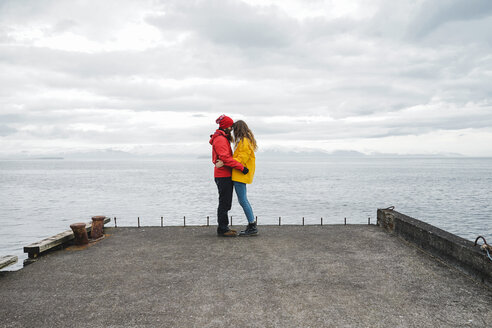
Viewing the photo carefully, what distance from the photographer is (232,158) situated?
18.1 feet

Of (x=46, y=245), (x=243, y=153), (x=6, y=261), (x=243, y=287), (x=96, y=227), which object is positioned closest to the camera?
(x=243, y=287)

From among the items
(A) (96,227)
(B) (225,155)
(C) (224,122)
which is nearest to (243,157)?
(B) (225,155)

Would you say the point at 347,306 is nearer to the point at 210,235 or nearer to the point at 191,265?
the point at 191,265

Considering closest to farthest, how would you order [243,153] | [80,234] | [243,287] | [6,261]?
1. [243,287]
2. [6,261]
3. [80,234]
4. [243,153]

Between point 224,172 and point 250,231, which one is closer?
point 224,172

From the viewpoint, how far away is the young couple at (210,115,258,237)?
5.60m

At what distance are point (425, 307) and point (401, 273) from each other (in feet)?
2.83

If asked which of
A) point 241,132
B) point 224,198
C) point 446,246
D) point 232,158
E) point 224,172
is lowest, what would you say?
point 446,246

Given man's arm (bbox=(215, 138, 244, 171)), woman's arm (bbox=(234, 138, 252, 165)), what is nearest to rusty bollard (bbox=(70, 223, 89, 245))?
man's arm (bbox=(215, 138, 244, 171))

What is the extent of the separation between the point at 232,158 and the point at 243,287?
8.01 ft

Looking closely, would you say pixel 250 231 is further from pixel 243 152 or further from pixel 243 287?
pixel 243 287

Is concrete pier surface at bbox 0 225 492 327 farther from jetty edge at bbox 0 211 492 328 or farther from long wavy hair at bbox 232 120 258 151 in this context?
long wavy hair at bbox 232 120 258 151

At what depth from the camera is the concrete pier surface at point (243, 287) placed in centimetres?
291

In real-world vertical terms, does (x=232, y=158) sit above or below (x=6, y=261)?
above
